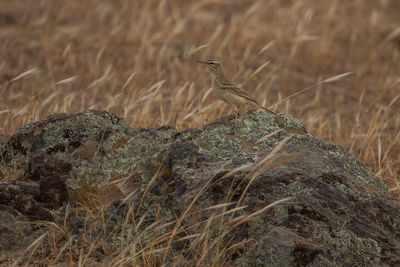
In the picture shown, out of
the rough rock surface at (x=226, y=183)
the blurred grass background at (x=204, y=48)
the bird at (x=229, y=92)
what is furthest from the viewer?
the blurred grass background at (x=204, y=48)

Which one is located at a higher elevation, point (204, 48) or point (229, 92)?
point (229, 92)

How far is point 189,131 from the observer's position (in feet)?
15.3

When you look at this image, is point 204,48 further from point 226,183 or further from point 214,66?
point 226,183

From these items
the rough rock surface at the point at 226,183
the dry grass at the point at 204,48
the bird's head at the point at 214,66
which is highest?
the bird's head at the point at 214,66

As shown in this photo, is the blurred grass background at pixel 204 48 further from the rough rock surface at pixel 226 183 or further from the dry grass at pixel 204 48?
the rough rock surface at pixel 226 183

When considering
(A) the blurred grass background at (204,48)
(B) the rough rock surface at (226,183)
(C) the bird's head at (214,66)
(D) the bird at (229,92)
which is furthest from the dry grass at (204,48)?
(B) the rough rock surface at (226,183)

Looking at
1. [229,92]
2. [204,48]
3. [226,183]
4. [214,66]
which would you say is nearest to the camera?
[226,183]

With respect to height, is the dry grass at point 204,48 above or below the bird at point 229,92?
below

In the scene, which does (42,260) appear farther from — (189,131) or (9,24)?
(9,24)

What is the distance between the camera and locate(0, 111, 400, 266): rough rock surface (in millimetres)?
3746

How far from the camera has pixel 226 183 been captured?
13.0ft

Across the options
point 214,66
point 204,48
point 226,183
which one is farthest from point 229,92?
point 204,48

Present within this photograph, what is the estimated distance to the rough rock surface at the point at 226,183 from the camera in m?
3.75

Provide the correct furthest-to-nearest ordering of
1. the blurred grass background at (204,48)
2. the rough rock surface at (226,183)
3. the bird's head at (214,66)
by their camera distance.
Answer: the blurred grass background at (204,48)
the bird's head at (214,66)
the rough rock surface at (226,183)
